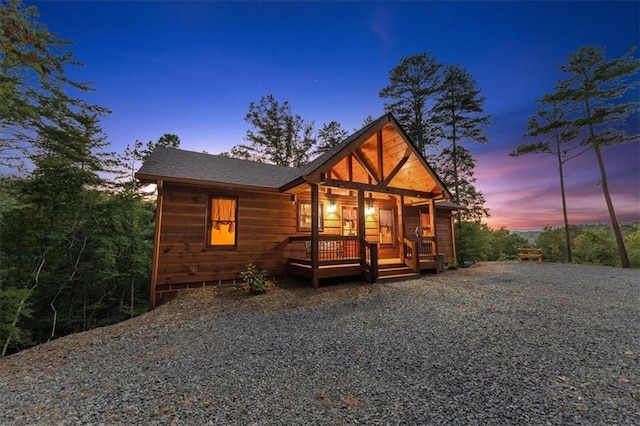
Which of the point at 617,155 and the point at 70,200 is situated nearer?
the point at 70,200

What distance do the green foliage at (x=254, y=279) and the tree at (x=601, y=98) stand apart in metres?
19.2

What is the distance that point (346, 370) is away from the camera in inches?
111

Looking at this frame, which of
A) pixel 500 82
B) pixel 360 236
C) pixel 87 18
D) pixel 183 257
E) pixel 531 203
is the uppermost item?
pixel 500 82

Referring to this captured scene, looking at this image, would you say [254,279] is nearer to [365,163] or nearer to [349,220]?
[349,220]

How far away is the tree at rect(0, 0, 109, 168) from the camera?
18.9 feet

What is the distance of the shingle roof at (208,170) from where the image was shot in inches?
271

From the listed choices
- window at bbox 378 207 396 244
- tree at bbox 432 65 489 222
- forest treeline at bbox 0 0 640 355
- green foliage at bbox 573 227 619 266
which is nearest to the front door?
window at bbox 378 207 396 244

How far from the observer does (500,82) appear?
51.1 ft

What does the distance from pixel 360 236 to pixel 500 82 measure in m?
15.9

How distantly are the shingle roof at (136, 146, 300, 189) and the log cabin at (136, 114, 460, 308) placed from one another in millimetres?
36

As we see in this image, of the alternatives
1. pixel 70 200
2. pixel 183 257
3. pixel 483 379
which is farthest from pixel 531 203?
pixel 70 200

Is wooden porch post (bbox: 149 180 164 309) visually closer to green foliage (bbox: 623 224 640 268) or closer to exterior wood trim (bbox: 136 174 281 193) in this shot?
exterior wood trim (bbox: 136 174 281 193)

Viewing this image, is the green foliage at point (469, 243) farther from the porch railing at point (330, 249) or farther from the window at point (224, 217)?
the window at point (224, 217)

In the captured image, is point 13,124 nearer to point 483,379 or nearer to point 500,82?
point 483,379
